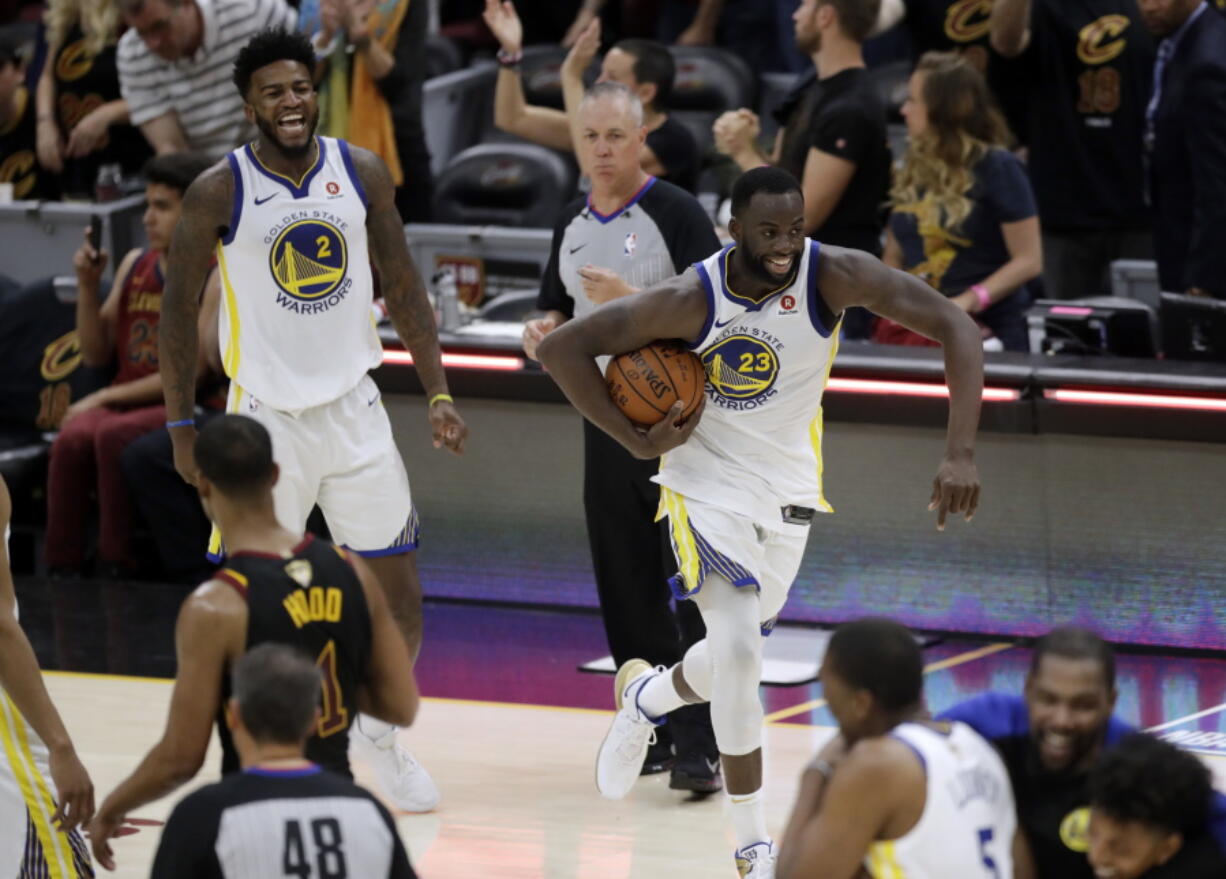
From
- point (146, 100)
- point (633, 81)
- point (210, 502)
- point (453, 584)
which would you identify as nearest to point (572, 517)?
point (453, 584)

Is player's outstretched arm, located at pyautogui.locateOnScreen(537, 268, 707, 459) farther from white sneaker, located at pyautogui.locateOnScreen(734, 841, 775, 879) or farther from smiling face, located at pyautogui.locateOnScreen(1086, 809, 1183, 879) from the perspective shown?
smiling face, located at pyautogui.locateOnScreen(1086, 809, 1183, 879)

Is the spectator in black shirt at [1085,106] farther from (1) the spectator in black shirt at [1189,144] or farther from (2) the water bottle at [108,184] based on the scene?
(2) the water bottle at [108,184]

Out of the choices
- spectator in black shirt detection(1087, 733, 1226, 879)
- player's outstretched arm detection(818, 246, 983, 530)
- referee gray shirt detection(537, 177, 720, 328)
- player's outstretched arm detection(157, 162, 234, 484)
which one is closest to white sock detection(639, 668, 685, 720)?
player's outstretched arm detection(818, 246, 983, 530)

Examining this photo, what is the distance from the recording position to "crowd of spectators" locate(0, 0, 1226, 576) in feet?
26.7

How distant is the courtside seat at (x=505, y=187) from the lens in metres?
10.3

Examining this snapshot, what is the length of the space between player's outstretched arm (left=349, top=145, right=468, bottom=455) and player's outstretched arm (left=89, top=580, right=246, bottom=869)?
6.86 ft

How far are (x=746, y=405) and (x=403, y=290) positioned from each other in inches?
48.8

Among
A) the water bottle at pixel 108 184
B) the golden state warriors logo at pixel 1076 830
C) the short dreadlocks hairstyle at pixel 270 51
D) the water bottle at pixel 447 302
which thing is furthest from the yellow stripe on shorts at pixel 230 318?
the water bottle at pixel 108 184

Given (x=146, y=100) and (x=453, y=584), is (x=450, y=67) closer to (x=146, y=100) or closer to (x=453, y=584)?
(x=146, y=100)

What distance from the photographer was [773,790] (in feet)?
20.7

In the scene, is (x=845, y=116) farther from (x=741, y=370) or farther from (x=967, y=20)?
(x=741, y=370)

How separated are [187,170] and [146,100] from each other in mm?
1692

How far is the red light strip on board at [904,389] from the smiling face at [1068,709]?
3928 mm

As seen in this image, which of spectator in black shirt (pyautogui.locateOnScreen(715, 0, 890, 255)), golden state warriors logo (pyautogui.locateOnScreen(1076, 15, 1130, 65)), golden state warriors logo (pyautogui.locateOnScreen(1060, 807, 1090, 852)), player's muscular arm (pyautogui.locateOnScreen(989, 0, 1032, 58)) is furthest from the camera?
golden state warriors logo (pyautogui.locateOnScreen(1076, 15, 1130, 65))
